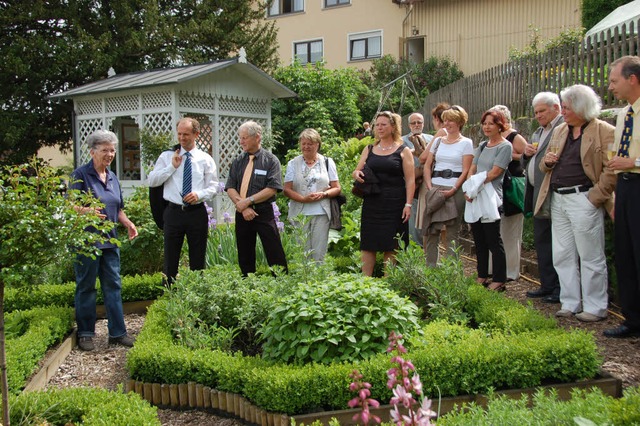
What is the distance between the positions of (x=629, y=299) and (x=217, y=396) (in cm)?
329

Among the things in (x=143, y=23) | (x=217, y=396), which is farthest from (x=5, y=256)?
(x=143, y=23)

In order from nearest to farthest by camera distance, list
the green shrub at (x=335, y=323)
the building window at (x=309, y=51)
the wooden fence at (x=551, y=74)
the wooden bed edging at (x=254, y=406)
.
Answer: the wooden bed edging at (x=254, y=406), the green shrub at (x=335, y=323), the wooden fence at (x=551, y=74), the building window at (x=309, y=51)

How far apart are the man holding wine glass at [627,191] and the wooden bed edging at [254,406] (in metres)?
1.18

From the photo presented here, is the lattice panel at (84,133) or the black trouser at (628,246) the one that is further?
the lattice panel at (84,133)

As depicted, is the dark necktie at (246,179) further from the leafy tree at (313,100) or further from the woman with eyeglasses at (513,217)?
the leafy tree at (313,100)

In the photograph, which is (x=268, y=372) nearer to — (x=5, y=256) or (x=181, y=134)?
(x=5, y=256)

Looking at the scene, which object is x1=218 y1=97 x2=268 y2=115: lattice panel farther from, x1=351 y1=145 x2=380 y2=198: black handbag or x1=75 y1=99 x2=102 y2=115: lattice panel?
x1=351 y1=145 x2=380 y2=198: black handbag

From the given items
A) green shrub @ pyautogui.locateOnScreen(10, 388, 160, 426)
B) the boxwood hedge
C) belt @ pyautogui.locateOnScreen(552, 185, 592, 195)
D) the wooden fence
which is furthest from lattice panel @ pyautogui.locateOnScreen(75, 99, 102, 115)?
green shrub @ pyautogui.locateOnScreen(10, 388, 160, 426)

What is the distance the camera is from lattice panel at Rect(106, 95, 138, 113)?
42.2ft

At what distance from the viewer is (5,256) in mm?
3264

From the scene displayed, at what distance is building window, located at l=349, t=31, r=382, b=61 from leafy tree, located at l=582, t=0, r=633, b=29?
30.4 ft

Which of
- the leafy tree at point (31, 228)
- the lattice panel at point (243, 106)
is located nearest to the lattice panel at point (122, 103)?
the lattice panel at point (243, 106)

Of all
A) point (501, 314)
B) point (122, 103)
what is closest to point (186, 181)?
point (501, 314)

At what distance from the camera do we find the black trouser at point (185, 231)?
5980 millimetres
